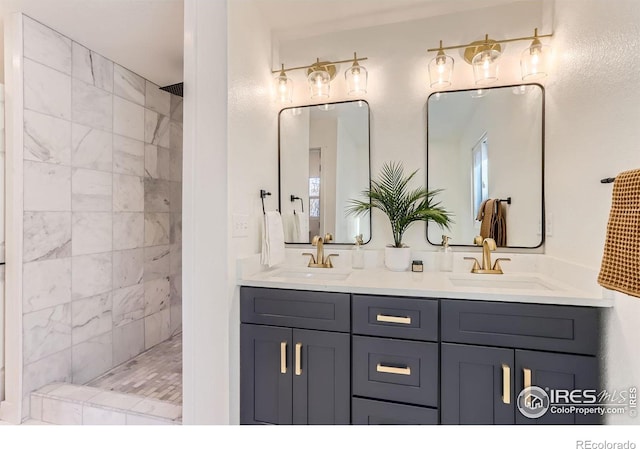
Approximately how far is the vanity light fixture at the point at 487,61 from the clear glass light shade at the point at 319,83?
64cm

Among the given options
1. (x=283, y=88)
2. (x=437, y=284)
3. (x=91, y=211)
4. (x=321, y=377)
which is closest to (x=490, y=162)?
(x=437, y=284)

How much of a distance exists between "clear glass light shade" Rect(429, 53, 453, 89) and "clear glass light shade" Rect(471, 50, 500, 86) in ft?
0.44

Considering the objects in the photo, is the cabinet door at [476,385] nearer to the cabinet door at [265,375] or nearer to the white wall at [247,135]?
the cabinet door at [265,375]

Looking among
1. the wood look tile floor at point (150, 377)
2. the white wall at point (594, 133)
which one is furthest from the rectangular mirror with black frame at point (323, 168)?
the wood look tile floor at point (150, 377)

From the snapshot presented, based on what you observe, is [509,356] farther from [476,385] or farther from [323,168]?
[323,168]

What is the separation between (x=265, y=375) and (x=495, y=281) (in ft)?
4.17

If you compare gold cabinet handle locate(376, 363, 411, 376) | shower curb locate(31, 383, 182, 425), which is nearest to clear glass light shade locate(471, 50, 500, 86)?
gold cabinet handle locate(376, 363, 411, 376)

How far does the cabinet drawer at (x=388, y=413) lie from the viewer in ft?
4.11

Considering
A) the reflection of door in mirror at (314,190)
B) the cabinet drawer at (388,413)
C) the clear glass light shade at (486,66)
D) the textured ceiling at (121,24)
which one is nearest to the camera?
the cabinet drawer at (388,413)

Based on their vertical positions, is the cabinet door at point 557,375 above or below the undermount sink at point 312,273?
below

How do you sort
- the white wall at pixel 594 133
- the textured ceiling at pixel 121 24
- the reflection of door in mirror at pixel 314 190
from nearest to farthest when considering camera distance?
the white wall at pixel 594 133, the textured ceiling at pixel 121 24, the reflection of door in mirror at pixel 314 190

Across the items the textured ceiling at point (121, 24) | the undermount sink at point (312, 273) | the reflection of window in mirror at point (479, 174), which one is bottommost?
the undermount sink at point (312, 273)

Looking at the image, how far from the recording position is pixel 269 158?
76.8 inches
